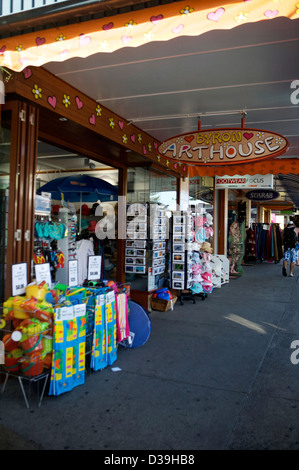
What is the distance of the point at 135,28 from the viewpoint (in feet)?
7.66

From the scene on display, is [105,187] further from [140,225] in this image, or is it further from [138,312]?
[138,312]

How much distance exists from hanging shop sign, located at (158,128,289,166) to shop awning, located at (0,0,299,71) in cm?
234

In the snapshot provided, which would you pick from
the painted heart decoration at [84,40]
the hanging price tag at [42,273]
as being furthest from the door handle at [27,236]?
the painted heart decoration at [84,40]

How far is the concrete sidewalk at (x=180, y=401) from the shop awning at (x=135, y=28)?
2648 mm

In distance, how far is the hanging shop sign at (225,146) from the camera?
4.32 metres

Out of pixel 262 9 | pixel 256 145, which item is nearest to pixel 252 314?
pixel 256 145

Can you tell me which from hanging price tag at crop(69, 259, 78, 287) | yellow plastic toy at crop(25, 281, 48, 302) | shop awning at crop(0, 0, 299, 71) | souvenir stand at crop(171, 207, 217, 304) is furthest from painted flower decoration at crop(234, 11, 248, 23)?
souvenir stand at crop(171, 207, 217, 304)

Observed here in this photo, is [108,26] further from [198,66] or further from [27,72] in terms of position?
[198,66]

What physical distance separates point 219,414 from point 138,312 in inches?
68.0

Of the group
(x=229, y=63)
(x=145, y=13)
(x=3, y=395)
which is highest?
(x=229, y=63)

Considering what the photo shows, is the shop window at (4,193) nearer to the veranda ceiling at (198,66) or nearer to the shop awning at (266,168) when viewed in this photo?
the veranda ceiling at (198,66)

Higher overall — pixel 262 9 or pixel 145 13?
pixel 145 13

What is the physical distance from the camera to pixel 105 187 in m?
6.75
